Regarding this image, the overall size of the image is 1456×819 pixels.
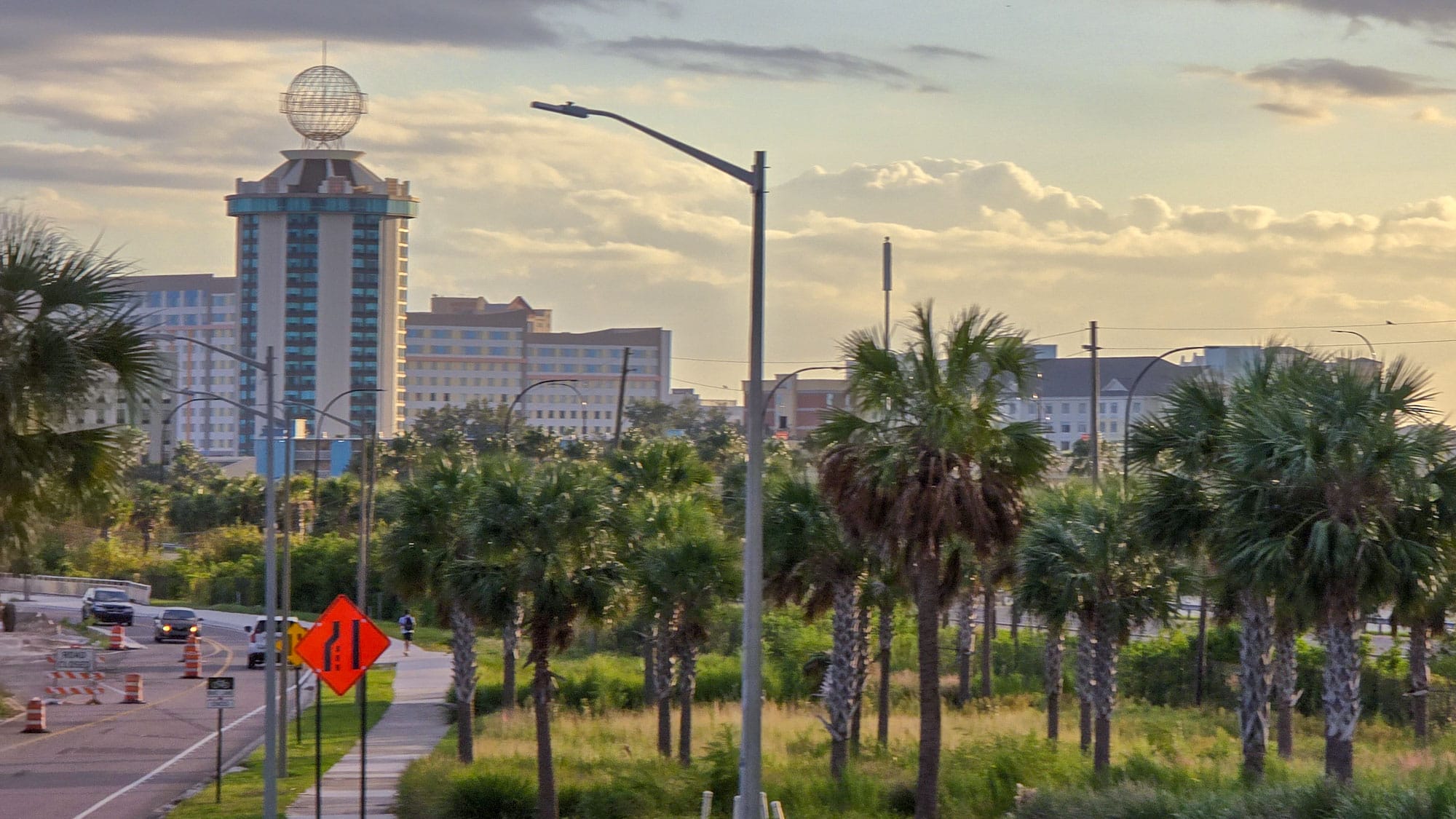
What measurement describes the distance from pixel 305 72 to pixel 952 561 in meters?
182

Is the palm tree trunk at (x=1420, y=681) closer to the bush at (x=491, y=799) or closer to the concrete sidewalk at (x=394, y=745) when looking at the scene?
the bush at (x=491, y=799)

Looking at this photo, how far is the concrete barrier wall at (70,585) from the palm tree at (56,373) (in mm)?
71289

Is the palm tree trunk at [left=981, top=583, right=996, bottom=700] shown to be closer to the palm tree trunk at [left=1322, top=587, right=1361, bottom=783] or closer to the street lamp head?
the palm tree trunk at [left=1322, top=587, right=1361, bottom=783]

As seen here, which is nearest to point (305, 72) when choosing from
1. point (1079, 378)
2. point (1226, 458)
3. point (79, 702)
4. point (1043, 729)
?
point (1079, 378)

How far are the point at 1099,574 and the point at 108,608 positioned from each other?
54.3 m

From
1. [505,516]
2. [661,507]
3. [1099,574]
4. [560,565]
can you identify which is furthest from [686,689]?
[1099,574]

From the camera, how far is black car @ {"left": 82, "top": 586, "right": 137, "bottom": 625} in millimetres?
71250

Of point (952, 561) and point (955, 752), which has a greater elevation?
point (952, 561)

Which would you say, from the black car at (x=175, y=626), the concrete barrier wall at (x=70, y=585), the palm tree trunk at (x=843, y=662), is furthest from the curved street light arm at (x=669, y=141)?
the concrete barrier wall at (x=70, y=585)

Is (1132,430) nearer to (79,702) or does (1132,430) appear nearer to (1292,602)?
(1292,602)

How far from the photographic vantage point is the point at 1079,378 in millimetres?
194750

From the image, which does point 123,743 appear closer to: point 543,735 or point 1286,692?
point 543,735

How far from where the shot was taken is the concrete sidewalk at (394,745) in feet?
94.1

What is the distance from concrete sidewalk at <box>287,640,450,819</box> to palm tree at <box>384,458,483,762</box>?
223 centimetres
